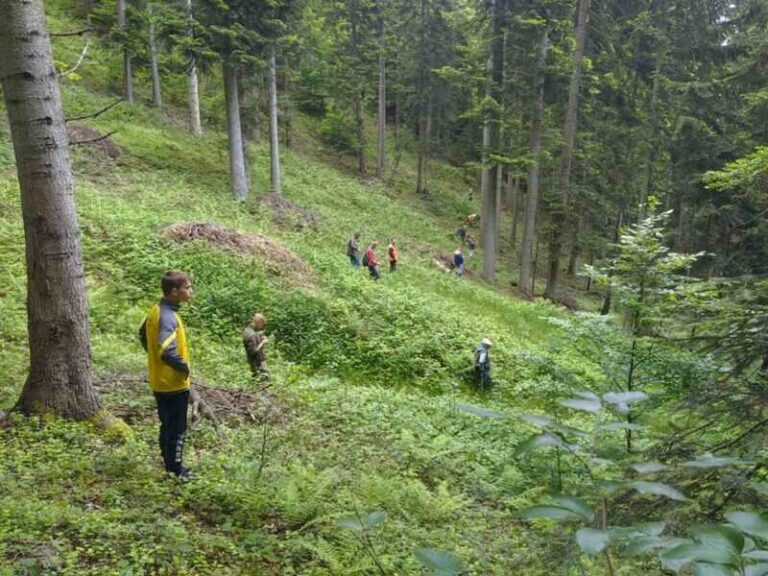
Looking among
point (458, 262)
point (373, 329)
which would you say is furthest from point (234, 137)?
point (373, 329)

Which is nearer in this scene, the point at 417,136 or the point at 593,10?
the point at 593,10

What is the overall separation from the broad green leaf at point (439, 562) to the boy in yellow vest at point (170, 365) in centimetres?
385

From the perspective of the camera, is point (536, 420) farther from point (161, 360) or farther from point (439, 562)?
point (161, 360)

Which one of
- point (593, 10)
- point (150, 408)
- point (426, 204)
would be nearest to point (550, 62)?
point (593, 10)

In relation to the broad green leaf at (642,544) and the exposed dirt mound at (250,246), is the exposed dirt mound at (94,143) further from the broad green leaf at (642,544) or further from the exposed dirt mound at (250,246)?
the broad green leaf at (642,544)

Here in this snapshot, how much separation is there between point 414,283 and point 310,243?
11.9 ft

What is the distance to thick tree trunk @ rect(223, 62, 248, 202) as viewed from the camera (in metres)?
21.6

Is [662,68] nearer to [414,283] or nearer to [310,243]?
[414,283]

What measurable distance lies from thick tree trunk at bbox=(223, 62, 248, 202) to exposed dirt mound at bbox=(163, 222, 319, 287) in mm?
7051

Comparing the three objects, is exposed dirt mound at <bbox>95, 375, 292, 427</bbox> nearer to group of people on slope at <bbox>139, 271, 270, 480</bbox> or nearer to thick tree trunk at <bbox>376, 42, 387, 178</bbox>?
group of people on slope at <bbox>139, 271, 270, 480</bbox>

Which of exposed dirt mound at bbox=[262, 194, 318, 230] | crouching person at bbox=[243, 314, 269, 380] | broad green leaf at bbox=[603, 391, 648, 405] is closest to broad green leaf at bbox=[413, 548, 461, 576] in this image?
broad green leaf at bbox=[603, 391, 648, 405]

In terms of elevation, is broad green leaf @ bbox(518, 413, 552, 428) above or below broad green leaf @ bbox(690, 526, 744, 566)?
above

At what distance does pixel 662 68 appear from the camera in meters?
23.7

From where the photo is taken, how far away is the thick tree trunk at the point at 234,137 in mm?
21578
